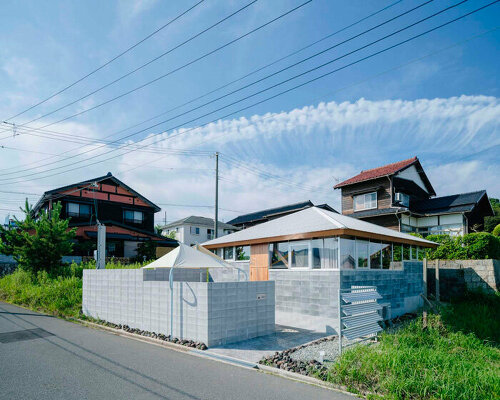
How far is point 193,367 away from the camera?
638cm

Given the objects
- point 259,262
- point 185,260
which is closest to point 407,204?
point 259,262

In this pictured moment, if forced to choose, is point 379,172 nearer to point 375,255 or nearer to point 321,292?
point 375,255

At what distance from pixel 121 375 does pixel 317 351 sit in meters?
3.93

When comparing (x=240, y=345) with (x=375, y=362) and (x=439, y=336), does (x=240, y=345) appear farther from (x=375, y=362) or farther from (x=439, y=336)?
(x=439, y=336)

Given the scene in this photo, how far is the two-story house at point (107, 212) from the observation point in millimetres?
28195

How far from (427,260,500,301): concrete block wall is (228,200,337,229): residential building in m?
14.9

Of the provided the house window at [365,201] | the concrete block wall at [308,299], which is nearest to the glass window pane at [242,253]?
the concrete block wall at [308,299]

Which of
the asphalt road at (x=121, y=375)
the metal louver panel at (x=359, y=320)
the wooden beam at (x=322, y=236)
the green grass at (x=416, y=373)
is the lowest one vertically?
the asphalt road at (x=121, y=375)

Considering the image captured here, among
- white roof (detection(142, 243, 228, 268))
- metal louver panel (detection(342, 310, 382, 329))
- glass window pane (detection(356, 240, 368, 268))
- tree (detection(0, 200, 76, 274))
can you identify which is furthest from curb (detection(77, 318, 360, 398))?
tree (detection(0, 200, 76, 274))

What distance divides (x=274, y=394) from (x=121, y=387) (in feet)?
7.65

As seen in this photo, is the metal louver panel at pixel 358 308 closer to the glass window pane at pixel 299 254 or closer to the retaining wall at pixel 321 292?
the retaining wall at pixel 321 292

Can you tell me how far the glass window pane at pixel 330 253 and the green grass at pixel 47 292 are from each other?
838 centimetres

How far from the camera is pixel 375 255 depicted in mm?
12789

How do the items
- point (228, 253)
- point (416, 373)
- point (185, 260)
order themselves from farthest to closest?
point (228, 253)
point (185, 260)
point (416, 373)
